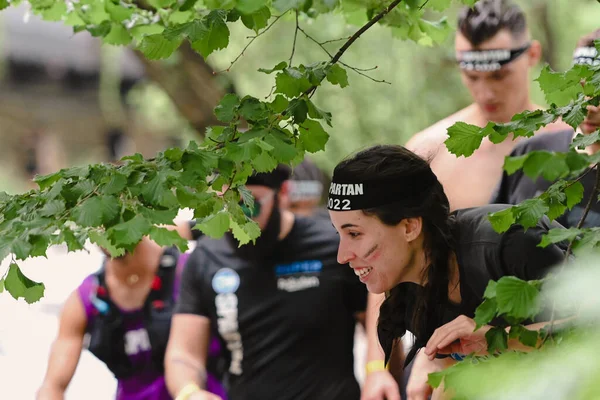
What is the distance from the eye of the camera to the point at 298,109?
209cm

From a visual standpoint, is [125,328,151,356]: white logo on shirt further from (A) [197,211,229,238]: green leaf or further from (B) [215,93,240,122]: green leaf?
(B) [215,93,240,122]: green leaf

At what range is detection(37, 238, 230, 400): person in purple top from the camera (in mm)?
4023

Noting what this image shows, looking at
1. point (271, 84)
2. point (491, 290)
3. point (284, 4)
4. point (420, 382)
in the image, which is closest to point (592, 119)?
point (420, 382)

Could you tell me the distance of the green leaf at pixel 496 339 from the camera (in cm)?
191

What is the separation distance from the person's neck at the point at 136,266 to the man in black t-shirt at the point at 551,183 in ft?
4.76

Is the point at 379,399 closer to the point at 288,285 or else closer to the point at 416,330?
the point at 288,285

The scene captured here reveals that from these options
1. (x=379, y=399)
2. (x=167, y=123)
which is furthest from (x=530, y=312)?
(x=167, y=123)

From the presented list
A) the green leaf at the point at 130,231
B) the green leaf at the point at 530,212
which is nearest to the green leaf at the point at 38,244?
the green leaf at the point at 130,231

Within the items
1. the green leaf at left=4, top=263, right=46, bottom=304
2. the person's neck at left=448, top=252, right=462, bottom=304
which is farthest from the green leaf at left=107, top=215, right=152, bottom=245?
the person's neck at left=448, top=252, right=462, bottom=304

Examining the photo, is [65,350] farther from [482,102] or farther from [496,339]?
[496,339]

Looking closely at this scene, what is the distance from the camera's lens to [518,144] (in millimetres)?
3541

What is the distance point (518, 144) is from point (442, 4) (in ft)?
4.30

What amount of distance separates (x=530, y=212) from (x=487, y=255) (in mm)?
361

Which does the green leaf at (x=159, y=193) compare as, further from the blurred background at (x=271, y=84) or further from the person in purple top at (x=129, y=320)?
the person in purple top at (x=129, y=320)
